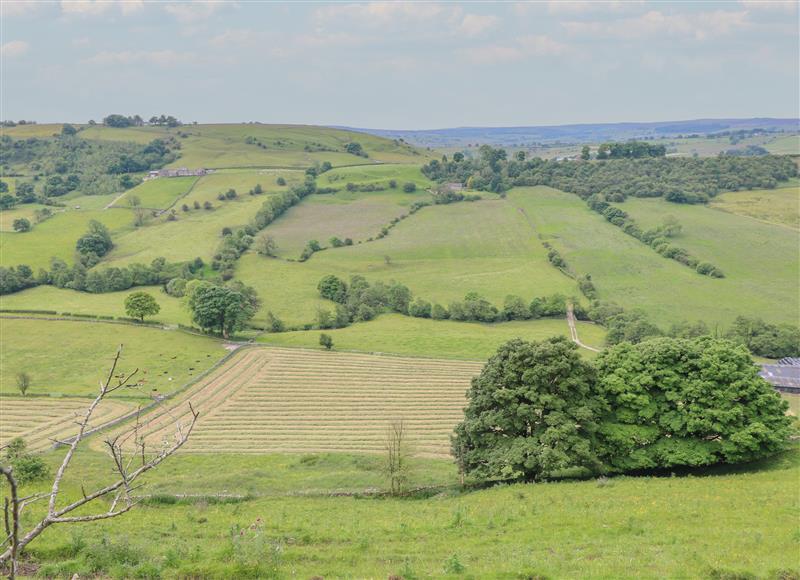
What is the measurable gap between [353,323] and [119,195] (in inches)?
5004

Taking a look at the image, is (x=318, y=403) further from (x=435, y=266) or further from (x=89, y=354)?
(x=435, y=266)

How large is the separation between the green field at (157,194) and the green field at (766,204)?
157m

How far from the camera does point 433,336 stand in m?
89.8


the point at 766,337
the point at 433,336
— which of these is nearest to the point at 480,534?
the point at 433,336

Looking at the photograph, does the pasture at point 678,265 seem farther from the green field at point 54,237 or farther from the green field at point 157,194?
the green field at point 54,237

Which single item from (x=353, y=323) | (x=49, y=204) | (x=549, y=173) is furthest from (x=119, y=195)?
(x=549, y=173)

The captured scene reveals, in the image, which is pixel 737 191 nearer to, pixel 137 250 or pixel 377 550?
pixel 137 250

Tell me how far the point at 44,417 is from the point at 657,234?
12385 cm

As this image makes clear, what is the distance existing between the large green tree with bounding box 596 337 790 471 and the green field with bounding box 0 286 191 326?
7534 centimetres

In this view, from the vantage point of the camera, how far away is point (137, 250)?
139m

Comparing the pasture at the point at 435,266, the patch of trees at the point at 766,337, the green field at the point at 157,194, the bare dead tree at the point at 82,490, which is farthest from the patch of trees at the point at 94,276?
the bare dead tree at the point at 82,490

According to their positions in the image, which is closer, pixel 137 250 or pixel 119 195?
pixel 137 250

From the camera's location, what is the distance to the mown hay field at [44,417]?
56.1m

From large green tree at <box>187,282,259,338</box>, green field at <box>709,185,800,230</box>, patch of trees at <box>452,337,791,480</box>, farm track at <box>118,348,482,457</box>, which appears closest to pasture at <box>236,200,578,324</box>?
large green tree at <box>187,282,259,338</box>
